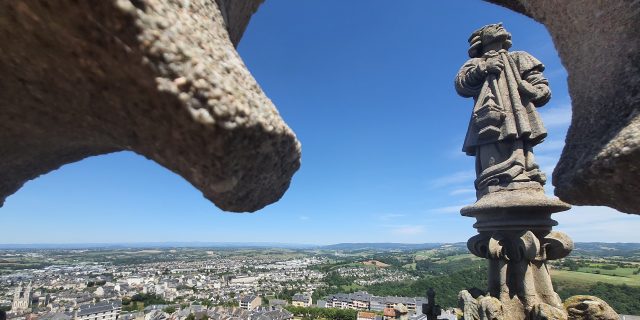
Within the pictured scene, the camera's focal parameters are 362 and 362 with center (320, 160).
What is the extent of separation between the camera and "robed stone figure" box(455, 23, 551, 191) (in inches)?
237

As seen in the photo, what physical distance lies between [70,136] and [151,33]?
4.38 feet

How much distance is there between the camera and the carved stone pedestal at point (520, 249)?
208 inches

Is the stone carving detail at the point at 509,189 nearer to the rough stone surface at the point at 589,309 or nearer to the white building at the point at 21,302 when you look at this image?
the rough stone surface at the point at 589,309

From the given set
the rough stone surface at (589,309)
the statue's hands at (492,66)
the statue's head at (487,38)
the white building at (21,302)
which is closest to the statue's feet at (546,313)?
the rough stone surface at (589,309)

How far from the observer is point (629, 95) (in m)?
2.36

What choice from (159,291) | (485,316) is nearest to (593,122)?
(485,316)

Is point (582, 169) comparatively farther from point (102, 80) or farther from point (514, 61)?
point (514, 61)

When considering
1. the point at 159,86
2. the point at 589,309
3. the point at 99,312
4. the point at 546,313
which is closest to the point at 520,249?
the point at 546,313

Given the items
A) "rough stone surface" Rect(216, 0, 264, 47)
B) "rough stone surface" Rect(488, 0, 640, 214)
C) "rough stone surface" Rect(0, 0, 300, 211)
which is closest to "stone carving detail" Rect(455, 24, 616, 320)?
"rough stone surface" Rect(488, 0, 640, 214)

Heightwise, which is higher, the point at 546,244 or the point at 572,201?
the point at 572,201

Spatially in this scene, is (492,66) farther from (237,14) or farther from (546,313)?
(237,14)

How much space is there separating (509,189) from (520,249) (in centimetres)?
95

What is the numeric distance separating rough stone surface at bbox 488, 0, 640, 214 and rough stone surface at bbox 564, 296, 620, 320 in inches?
120

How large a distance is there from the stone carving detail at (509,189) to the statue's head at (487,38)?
2 centimetres
